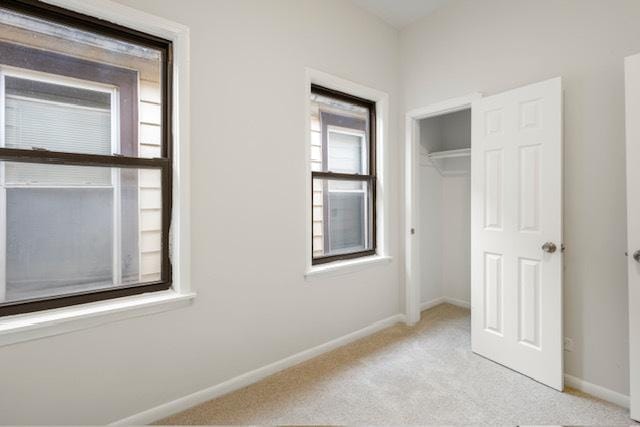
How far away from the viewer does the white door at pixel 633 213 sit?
1745 millimetres

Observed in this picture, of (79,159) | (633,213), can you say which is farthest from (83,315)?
(633,213)

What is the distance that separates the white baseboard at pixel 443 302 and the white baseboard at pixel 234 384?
98 cm

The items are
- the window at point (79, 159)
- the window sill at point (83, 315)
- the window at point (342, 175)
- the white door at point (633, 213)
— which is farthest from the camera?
the window at point (342, 175)

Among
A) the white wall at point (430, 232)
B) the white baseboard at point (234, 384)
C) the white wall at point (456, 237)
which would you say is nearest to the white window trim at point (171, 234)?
the white baseboard at point (234, 384)

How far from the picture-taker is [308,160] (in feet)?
8.15

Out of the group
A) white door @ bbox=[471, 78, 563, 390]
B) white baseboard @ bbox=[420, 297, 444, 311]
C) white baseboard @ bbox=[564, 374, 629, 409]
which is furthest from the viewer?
white baseboard @ bbox=[420, 297, 444, 311]

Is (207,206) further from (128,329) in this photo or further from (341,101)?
(341,101)

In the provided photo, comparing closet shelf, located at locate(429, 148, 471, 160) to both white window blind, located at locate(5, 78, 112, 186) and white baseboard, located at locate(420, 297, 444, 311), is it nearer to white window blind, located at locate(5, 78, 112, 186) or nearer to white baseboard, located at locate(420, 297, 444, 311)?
white baseboard, located at locate(420, 297, 444, 311)

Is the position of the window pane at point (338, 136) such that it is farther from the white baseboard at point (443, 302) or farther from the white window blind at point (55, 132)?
the white baseboard at point (443, 302)

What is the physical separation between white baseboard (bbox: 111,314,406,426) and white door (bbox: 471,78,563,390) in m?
1.06

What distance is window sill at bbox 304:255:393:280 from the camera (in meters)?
2.52

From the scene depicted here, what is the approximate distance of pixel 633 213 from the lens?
5.79 ft

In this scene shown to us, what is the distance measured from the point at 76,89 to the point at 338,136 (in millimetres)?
1919

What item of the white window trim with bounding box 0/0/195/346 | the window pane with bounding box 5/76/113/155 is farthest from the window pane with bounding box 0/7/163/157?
the white window trim with bounding box 0/0/195/346
